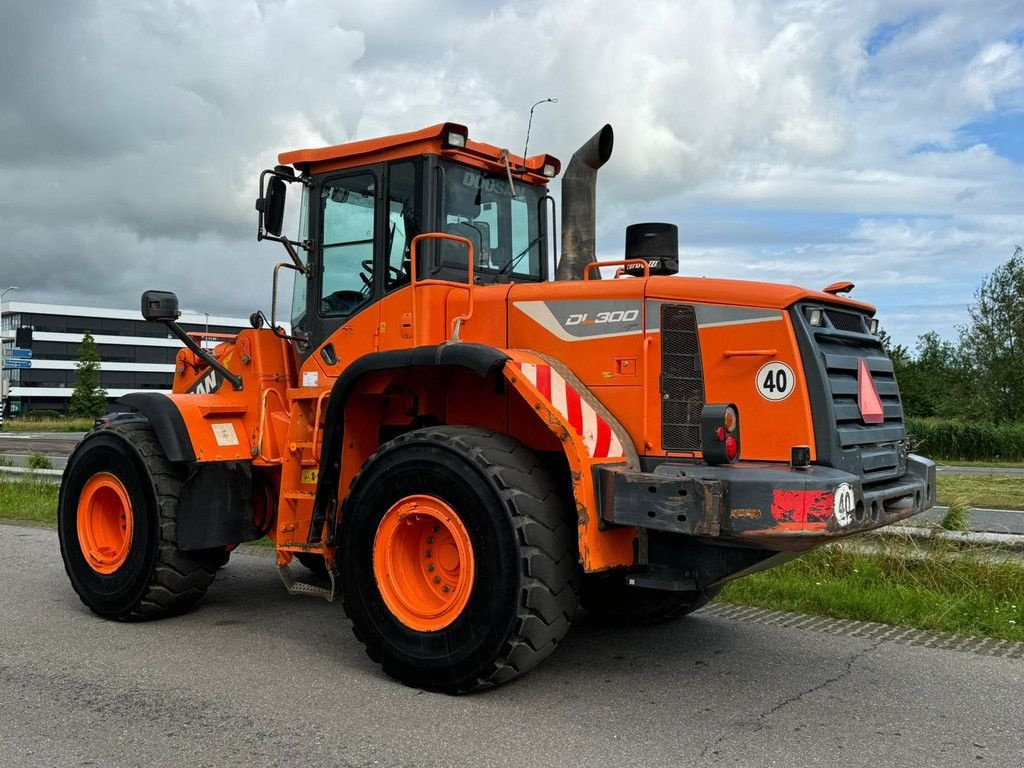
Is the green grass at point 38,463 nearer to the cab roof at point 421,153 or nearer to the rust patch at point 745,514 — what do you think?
the cab roof at point 421,153

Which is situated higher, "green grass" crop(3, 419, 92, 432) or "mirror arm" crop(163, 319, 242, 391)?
"green grass" crop(3, 419, 92, 432)

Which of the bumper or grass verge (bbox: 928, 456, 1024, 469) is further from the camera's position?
grass verge (bbox: 928, 456, 1024, 469)

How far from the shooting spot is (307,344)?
6.53 metres

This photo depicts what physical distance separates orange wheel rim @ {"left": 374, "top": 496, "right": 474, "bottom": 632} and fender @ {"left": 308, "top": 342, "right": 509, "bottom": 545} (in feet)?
2.32

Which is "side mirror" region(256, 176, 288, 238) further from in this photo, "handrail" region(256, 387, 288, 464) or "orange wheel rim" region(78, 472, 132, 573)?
"orange wheel rim" region(78, 472, 132, 573)

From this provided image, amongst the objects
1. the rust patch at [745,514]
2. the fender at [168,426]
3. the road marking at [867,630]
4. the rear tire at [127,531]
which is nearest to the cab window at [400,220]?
the fender at [168,426]

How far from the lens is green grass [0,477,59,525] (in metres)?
12.3

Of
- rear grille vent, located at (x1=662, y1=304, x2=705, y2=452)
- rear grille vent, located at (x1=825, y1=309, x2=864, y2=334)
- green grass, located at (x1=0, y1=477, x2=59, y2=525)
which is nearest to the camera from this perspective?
rear grille vent, located at (x1=662, y1=304, x2=705, y2=452)

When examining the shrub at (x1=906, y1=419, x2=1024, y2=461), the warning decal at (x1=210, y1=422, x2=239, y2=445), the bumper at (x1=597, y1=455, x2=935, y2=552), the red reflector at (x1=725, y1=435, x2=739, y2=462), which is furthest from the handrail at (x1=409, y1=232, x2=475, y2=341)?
the shrub at (x1=906, y1=419, x2=1024, y2=461)

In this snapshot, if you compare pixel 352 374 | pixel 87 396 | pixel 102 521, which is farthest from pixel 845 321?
pixel 87 396

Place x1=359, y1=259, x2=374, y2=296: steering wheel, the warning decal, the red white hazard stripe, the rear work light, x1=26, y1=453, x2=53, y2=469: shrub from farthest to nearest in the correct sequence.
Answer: x1=26, y1=453, x2=53, y2=469: shrub, the warning decal, x1=359, y1=259, x2=374, y2=296: steering wheel, the red white hazard stripe, the rear work light

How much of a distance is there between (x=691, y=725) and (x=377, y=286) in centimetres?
321

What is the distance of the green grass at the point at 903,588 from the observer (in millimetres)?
6379

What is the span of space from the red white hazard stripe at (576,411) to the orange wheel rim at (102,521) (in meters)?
3.42
